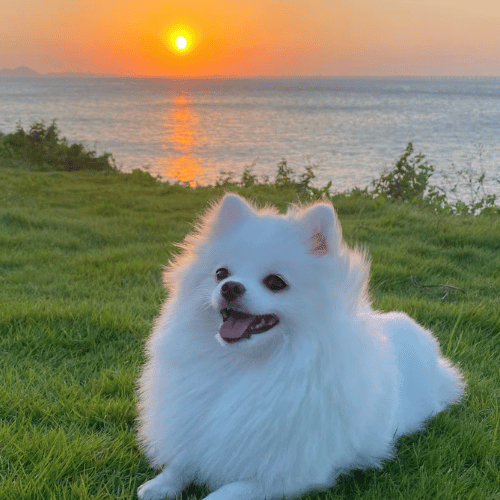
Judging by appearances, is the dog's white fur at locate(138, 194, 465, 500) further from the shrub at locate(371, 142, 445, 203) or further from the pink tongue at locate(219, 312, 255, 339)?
the shrub at locate(371, 142, 445, 203)

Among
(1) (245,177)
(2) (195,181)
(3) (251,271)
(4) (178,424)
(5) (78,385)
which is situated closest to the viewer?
(3) (251,271)

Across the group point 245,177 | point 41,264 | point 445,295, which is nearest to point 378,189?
point 245,177

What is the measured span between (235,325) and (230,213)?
1.84ft

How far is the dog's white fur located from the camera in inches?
87.4

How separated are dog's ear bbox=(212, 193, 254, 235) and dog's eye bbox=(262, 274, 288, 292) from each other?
1.21 feet

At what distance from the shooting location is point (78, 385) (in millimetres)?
3379

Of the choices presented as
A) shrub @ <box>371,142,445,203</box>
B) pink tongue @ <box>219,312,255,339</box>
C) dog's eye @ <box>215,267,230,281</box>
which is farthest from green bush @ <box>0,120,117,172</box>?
pink tongue @ <box>219,312,255,339</box>

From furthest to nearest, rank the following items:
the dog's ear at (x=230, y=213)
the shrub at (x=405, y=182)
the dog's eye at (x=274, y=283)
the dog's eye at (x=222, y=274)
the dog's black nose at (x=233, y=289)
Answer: the shrub at (x=405, y=182)
the dog's ear at (x=230, y=213)
the dog's eye at (x=222, y=274)
the dog's eye at (x=274, y=283)
the dog's black nose at (x=233, y=289)

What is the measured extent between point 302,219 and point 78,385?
2019mm

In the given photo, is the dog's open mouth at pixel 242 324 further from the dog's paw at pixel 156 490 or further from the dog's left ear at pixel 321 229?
the dog's paw at pixel 156 490

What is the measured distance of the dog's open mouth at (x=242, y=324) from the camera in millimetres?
2217

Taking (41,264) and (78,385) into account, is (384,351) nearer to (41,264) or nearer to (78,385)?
(78,385)

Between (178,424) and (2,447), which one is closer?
(178,424)

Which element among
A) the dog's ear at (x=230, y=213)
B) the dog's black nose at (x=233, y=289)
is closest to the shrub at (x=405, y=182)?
the dog's ear at (x=230, y=213)
